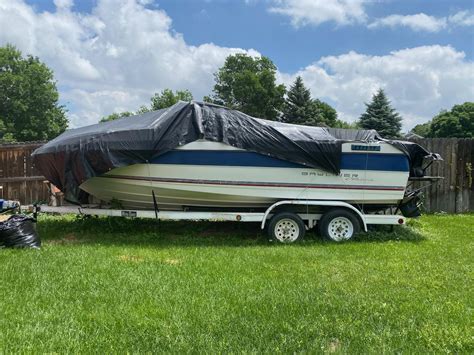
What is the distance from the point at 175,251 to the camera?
22.7 ft

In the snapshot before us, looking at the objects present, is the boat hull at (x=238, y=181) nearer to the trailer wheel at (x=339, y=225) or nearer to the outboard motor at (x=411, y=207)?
the trailer wheel at (x=339, y=225)

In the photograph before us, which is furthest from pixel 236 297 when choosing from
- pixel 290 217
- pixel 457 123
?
pixel 457 123

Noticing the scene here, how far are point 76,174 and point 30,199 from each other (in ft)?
Answer: 18.8

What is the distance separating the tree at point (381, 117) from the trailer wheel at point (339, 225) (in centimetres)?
2621

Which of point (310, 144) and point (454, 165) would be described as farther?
point (454, 165)

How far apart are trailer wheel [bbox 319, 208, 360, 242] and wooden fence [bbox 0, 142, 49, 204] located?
826 centimetres

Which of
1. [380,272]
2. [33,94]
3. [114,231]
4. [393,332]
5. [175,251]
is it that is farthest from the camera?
[33,94]

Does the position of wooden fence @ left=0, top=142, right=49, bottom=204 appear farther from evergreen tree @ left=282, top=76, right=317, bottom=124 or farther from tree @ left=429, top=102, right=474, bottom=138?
tree @ left=429, top=102, right=474, bottom=138

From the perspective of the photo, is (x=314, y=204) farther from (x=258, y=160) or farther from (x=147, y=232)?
(x=147, y=232)

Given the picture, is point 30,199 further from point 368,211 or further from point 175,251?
point 368,211

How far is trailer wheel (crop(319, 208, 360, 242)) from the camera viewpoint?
8070 millimetres

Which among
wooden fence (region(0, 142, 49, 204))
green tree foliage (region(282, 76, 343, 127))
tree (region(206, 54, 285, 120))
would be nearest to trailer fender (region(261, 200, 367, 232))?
wooden fence (region(0, 142, 49, 204))

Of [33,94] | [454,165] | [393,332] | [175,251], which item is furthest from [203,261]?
[33,94]

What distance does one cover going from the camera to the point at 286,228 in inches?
316
